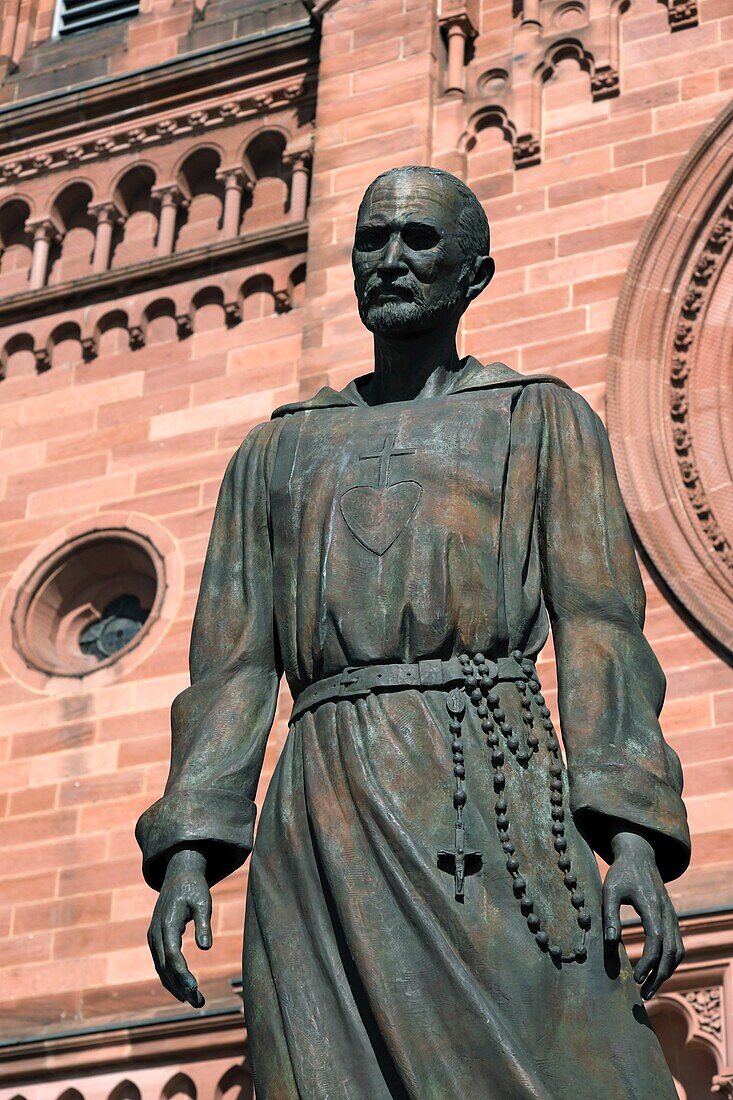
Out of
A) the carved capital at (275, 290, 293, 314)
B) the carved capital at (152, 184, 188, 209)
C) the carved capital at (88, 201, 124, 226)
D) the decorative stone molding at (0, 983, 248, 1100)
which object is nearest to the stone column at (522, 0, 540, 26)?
the carved capital at (275, 290, 293, 314)

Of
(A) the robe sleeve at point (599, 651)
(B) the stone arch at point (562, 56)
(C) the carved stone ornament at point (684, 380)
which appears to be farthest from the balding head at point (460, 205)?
(B) the stone arch at point (562, 56)

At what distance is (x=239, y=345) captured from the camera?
13.9m

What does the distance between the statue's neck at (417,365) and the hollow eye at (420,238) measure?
19 centimetres

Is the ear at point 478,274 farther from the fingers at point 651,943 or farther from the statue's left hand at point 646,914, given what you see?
the fingers at point 651,943

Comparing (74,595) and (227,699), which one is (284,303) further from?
(227,699)

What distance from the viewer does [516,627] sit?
4480 millimetres

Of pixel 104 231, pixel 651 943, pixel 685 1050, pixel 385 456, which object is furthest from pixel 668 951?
pixel 104 231

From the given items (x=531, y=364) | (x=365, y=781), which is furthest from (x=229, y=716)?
(x=531, y=364)

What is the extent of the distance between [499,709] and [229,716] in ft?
1.86

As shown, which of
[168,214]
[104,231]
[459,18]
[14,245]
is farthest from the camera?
[14,245]

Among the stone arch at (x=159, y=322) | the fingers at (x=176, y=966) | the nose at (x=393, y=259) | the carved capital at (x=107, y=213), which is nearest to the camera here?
the fingers at (x=176, y=966)

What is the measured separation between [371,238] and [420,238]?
0.10 metres

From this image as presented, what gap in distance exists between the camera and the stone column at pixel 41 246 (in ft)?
49.2

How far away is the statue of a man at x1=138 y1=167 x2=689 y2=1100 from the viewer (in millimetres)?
4094
